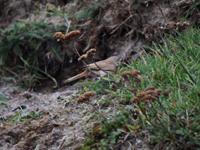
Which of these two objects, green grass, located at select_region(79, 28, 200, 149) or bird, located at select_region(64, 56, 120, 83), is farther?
bird, located at select_region(64, 56, 120, 83)

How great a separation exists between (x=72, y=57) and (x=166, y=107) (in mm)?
3053

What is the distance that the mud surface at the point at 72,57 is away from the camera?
2.59 metres

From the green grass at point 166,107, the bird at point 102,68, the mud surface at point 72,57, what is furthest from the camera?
the bird at point 102,68

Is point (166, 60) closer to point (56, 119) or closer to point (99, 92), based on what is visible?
point (99, 92)

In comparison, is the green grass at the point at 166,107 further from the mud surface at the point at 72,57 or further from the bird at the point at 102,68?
the bird at the point at 102,68

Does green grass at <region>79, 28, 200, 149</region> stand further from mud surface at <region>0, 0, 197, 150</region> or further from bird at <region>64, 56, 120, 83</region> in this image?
bird at <region>64, 56, 120, 83</region>

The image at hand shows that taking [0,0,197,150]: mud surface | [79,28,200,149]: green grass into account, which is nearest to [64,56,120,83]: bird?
[0,0,197,150]: mud surface

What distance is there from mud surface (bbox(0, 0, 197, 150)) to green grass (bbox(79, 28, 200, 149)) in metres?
0.19

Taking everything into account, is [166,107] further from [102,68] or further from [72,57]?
[72,57]

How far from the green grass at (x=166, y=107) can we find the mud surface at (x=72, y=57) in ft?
0.63

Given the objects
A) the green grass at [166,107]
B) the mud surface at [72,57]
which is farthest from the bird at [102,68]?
the green grass at [166,107]

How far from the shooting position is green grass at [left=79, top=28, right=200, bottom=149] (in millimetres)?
1842

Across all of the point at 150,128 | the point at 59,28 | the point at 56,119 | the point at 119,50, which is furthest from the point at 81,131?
the point at 59,28

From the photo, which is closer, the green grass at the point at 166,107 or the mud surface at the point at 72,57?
the green grass at the point at 166,107
